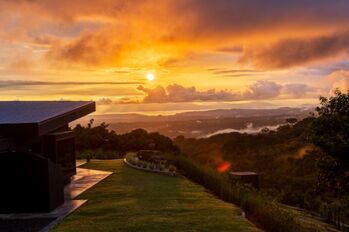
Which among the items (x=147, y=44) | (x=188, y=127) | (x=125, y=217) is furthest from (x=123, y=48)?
(x=188, y=127)

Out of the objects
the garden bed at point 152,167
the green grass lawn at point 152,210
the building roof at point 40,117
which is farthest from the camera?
the garden bed at point 152,167

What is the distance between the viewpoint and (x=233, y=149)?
42094 mm

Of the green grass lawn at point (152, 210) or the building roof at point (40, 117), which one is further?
the building roof at point (40, 117)

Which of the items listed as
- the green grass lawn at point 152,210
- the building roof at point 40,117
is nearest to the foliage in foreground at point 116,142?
the building roof at point 40,117

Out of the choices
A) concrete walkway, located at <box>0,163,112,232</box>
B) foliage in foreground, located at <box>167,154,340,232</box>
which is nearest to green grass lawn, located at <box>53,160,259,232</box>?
concrete walkway, located at <box>0,163,112,232</box>

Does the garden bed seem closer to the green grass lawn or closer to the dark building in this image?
the green grass lawn

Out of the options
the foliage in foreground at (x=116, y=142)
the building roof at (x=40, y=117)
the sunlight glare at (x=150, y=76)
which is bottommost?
the foliage in foreground at (x=116, y=142)

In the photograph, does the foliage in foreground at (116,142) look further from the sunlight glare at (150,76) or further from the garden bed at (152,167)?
the garden bed at (152,167)

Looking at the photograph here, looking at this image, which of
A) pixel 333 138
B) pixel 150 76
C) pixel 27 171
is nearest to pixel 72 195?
pixel 27 171

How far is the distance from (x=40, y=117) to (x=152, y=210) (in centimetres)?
396

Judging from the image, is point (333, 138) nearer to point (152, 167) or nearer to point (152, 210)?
point (152, 167)

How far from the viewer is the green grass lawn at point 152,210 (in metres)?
9.70

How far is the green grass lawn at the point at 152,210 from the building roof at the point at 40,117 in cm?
226

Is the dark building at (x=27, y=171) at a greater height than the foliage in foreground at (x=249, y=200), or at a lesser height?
greater
